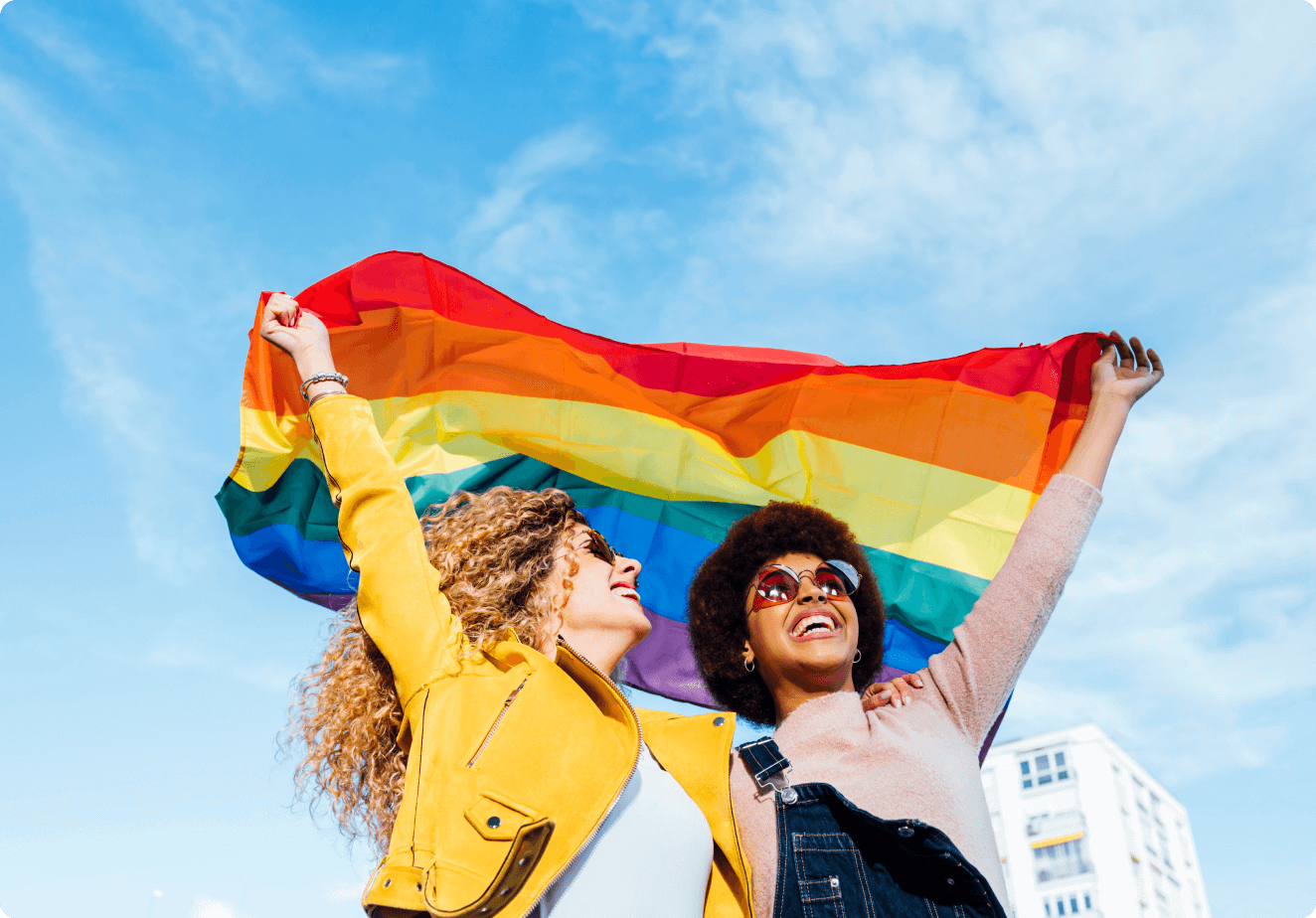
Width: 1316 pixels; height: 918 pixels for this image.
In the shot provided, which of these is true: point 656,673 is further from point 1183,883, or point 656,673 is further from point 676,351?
point 1183,883

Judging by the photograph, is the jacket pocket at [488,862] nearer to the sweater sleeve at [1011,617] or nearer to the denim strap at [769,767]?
the denim strap at [769,767]

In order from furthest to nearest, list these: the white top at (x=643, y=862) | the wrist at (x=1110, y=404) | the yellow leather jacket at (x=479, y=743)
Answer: the wrist at (x=1110, y=404) < the white top at (x=643, y=862) < the yellow leather jacket at (x=479, y=743)

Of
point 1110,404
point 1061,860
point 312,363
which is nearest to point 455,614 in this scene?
point 312,363

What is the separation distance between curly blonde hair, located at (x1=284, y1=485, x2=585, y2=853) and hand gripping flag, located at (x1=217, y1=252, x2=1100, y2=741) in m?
0.98

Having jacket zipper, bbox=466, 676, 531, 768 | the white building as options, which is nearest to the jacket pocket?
jacket zipper, bbox=466, 676, 531, 768

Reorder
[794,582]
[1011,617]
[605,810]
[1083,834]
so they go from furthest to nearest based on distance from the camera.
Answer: [1083,834] → [794,582] → [1011,617] → [605,810]

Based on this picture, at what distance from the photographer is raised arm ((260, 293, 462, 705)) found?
3205 mm

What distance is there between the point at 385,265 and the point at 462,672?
9.61ft

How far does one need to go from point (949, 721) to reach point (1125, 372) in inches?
76.5

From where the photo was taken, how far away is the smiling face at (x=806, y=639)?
4055 millimetres

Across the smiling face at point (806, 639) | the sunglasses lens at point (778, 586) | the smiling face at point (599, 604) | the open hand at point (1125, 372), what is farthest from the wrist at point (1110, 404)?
the smiling face at point (599, 604)

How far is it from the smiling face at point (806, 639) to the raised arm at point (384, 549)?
1524 mm

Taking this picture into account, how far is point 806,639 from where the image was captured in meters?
4.11

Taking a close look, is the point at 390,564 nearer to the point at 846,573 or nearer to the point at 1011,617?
the point at 846,573
